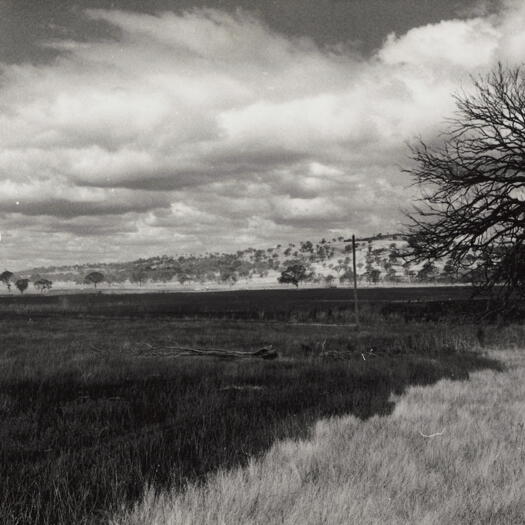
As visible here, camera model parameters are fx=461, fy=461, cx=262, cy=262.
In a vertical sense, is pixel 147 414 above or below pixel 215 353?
above

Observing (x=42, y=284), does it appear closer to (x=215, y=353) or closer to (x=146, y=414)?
(x=215, y=353)

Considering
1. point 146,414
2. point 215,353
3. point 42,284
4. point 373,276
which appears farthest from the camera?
point 42,284

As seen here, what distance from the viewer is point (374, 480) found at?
14.3ft

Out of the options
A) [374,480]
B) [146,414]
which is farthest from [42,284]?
[374,480]

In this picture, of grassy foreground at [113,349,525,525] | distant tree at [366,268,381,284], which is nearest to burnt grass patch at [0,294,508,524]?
grassy foreground at [113,349,525,525]

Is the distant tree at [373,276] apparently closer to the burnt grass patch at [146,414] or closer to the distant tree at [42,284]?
the distant tree at [42,284]

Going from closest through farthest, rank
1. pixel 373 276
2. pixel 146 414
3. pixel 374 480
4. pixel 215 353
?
pixel 374 480, pixel 146 414, pixel 215 353, pixel 373 276

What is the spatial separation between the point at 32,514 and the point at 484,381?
9.24 meters

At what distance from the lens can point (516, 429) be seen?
6129 millimetres

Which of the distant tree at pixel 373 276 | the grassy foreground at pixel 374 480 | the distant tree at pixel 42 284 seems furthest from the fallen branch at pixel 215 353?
the distant tree at pixel 42 284

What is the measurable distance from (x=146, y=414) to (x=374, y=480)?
419cm

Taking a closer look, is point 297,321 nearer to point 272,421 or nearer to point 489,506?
point 272,421

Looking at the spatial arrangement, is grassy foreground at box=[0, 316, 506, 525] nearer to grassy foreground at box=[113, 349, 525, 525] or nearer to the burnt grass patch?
the burnt grass patch

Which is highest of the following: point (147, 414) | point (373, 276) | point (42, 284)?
point (147, 414)
